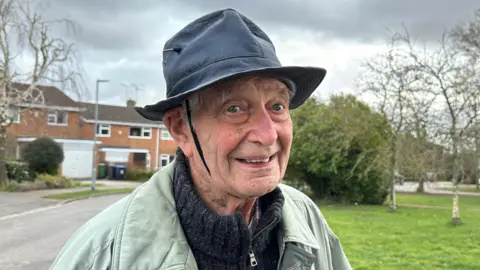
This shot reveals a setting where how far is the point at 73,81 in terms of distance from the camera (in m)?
26.0

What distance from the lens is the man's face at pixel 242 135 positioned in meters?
1.74

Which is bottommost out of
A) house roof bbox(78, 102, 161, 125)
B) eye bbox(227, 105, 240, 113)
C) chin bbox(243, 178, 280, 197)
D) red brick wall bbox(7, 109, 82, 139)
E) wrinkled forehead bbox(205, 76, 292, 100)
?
chin bbox(243, 178, 280, 197)

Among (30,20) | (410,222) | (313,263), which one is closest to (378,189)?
(410,222)

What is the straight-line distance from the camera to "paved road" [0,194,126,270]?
32.2 ft

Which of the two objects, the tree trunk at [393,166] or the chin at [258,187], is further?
the tree trunk at [393,166]

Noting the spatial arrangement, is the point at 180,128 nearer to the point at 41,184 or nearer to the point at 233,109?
the point at 233,109

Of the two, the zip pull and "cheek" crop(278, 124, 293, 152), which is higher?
"cheek" crop(278, 124, 293, 152)

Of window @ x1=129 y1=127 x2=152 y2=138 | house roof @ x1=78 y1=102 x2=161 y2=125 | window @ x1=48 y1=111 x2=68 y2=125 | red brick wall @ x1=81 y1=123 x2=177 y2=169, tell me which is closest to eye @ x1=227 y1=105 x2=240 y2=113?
window @ x1=48 y1=111 x2=68 y2=125

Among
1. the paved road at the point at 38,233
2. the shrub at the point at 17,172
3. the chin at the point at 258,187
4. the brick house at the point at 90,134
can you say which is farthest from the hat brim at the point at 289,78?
the brick house at the point at 90,134

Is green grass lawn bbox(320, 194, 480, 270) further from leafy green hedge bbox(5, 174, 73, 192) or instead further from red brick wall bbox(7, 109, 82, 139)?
red brick wall bbox(7, 109, 82, 139)

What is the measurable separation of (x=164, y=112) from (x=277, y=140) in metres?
0.44

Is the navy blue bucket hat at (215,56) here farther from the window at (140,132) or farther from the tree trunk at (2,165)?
the window at (140,132)

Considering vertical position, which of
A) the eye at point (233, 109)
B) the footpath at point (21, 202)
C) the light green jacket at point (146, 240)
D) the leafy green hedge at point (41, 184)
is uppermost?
the eye at point (233, 109)

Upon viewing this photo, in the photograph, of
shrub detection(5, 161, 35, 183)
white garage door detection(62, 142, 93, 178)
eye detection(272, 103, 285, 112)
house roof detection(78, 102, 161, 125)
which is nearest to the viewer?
eye detection(272, 103, 285, 112)
